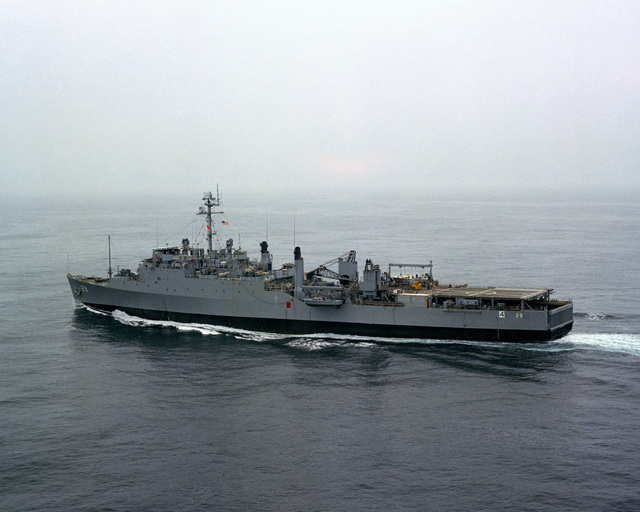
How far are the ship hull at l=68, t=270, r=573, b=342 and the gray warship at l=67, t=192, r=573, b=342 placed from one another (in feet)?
0.21

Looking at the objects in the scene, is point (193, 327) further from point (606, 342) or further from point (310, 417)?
point (606, 342)

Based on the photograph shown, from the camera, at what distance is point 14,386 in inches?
1377

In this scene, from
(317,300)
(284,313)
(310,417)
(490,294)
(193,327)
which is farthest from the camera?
(193,327)

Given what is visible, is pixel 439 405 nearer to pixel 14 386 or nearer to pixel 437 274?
pixel 14 386

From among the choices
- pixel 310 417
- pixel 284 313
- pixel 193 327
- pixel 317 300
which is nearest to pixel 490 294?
pixel 317 300

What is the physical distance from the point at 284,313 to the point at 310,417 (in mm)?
16826

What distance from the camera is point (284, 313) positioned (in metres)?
47.2

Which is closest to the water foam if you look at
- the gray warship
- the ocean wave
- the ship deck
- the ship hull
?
the ship hull

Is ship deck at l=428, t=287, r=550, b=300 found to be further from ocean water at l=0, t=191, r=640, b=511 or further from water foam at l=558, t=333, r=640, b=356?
water foam at l=558, t=333, r=640, b=356

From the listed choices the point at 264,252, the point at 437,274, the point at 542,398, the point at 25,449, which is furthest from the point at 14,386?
the point at 437,274

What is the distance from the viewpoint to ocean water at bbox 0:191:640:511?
24.4 metres

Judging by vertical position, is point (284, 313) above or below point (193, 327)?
above

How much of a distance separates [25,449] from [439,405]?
60.7 ft

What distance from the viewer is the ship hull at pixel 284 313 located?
42.6 m
